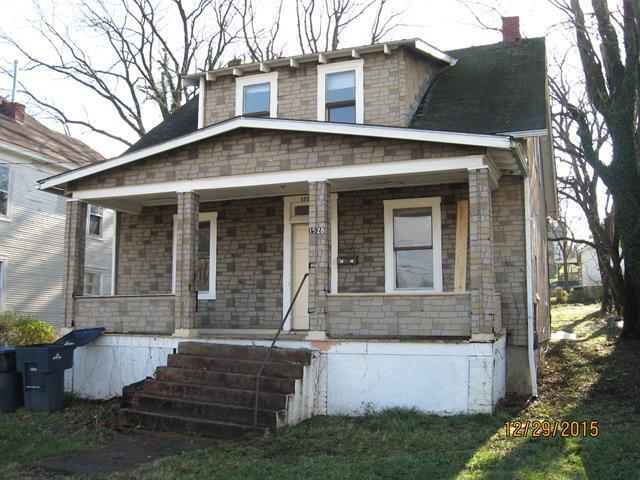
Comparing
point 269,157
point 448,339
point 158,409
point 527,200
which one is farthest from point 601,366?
point 158,409

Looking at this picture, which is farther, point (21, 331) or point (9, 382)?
point (21, 331)

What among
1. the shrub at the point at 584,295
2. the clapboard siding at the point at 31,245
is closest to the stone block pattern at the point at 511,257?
the clapboard siding at the point at 31,245

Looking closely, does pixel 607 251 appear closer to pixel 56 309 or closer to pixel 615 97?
pixel 615 97

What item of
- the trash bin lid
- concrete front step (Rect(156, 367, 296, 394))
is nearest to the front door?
concrete front step (Rect(156, 367, 296, 394))

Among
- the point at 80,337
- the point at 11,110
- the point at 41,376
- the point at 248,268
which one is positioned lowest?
the point at 41,376

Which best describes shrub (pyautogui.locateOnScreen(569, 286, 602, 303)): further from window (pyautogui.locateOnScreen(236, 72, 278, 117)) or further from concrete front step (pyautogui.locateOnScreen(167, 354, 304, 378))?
concrete front step (pyautogui.locateOnScreen(167, 354, 304, 378))

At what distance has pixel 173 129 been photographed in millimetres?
15023

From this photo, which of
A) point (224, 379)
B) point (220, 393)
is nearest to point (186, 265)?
point (224, 379)

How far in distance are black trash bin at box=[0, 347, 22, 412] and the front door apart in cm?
493

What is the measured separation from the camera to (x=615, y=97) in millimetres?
15016

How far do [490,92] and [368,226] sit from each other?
12.1 feet

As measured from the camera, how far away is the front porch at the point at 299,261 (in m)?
9.45

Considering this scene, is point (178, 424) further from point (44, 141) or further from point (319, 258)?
point (44, 141)

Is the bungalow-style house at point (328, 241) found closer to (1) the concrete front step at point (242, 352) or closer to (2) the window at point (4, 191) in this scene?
(1) the concrete front step at point (242, 352)
